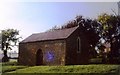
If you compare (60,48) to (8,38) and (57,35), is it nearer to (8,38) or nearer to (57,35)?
(57,35)

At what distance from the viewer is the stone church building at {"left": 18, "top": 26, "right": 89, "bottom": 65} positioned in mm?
39656

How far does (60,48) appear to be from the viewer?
40.0 meters

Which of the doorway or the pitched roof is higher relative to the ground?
the pitched roof

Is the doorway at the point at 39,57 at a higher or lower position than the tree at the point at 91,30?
lower

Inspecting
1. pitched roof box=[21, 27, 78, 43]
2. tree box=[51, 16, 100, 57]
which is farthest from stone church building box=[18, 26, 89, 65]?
tree box=[51, 16, 100, 57]

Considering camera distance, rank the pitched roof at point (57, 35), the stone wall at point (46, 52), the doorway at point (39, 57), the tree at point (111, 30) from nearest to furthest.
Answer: the stone wall at point (46, 52) → the pitched roof at point (57, 35) → the doorway at point (39, 57) → the tree at point (111, 30)

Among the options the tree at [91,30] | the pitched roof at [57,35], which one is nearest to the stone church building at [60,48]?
the pitched roof at [57,35]

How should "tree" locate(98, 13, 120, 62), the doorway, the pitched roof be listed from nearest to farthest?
the pitched roof, the doorway, "tree" locate(98, 13, 120, 62)

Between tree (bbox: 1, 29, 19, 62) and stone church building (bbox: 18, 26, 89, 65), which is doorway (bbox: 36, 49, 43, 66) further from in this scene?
tree (bbox: 1, 29, 19, 62)

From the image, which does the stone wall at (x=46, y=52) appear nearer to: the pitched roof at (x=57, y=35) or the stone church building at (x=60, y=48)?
the stone church building at (x=60, y=48)

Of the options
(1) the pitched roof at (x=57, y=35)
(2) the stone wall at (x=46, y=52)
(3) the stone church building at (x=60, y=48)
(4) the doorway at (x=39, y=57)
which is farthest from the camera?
(4) the doorway at (x=39, y=57)

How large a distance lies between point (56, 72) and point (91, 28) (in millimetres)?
28679

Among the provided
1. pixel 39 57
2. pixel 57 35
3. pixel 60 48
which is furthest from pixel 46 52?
pixel 60 48

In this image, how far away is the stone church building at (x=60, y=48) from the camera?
39656mm
